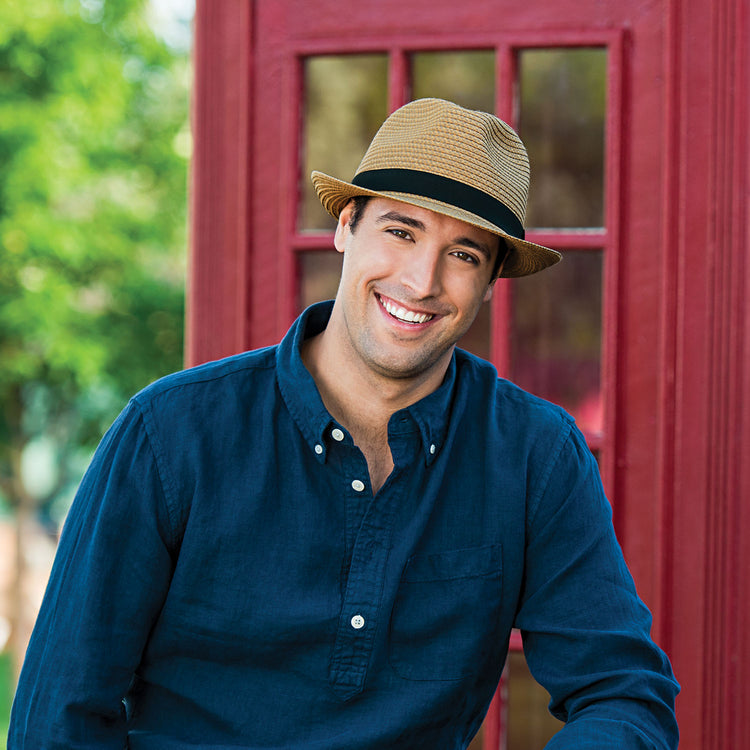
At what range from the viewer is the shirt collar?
1.75 meters

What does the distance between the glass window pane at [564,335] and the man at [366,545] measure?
0.58 meters

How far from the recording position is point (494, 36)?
95.3 inches

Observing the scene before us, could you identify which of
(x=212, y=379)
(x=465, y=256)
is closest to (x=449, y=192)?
(x=465, y=256)

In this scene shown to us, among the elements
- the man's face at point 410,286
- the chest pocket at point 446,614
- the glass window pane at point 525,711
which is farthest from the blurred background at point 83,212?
the chest pocket at point 446,614

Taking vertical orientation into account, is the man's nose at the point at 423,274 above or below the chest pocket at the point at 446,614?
above

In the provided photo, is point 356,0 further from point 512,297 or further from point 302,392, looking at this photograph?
point 302,392

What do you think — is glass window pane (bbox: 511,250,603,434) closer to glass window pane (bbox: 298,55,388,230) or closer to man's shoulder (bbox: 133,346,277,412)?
glass window pane (bbox: 298,55,388,230)

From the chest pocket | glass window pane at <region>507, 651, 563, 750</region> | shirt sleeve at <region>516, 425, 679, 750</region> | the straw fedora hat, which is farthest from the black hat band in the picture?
glass window pane at <region>507, 651, 563, 750</region>

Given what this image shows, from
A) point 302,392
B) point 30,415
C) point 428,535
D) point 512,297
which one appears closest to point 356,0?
point 512,297

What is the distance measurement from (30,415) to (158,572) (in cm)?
876

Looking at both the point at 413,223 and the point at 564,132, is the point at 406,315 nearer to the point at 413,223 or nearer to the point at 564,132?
the point at 413,223

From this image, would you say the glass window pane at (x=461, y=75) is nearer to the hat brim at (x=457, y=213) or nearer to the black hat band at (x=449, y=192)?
the hat brim at (x=457, y=213)

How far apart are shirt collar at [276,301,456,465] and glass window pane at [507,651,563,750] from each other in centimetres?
93

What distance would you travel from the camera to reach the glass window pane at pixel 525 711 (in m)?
2.52
